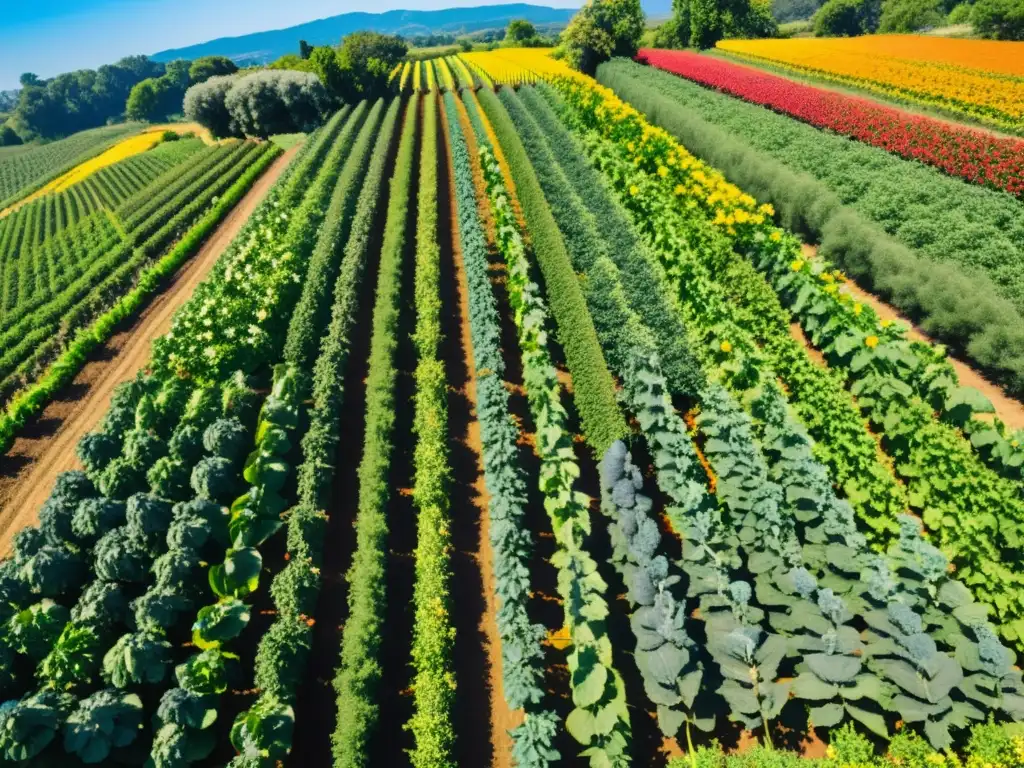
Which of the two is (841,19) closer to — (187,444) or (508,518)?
(508,518)

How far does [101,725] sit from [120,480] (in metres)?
5.60

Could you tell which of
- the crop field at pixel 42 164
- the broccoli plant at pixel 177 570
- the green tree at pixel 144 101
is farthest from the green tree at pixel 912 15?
the green tree at pixel 144 101

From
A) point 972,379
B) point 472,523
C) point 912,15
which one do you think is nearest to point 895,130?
point 972,379

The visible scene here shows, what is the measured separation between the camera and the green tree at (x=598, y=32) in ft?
166

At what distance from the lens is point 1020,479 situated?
36.1 feet

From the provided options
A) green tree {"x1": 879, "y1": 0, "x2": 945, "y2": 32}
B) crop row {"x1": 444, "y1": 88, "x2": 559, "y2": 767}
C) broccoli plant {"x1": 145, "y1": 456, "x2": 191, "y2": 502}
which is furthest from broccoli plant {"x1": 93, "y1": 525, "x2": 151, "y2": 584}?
green tree {"x1": 879, "y1": 0, "x2": 945, "y2": 32}

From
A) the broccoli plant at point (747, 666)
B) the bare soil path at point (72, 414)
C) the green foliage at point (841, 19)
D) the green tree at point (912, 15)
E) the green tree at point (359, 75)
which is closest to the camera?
the broccoli plant at point (747, 666)

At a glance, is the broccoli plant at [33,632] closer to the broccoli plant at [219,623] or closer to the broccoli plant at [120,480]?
the broccoli plant at [219,623]

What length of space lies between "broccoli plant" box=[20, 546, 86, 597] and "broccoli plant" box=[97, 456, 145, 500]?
1.57m

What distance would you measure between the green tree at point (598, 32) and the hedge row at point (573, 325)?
30.7 m

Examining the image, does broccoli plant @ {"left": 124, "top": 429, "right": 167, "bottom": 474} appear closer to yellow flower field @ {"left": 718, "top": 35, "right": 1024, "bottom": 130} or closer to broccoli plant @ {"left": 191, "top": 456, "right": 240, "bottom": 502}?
broccoli plant @ {"left": 191, "top": 456, "right": 240, "bottom": 502}

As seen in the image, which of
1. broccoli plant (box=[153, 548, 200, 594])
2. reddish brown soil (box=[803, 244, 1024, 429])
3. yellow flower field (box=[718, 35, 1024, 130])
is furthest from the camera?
yellow flower field (box=[718, 35, 1024, 130])

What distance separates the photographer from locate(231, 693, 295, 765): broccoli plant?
29.5 ft

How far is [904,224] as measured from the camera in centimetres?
1945
